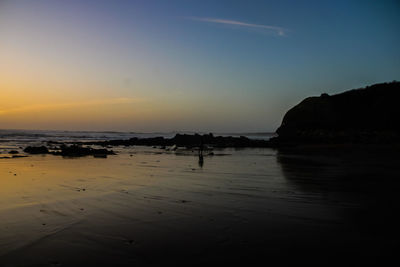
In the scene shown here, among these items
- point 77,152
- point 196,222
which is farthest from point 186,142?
point 196,222

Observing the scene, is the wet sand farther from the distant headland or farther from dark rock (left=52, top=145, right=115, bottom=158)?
the distant headland

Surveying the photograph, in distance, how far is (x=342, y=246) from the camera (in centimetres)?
434

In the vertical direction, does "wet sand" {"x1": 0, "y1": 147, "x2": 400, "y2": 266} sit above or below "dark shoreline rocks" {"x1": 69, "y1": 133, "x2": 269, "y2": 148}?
below

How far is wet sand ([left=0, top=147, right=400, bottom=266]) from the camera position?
4.07m

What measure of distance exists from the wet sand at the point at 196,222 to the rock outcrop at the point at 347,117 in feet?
90.2

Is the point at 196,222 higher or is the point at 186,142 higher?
the point at 186,142

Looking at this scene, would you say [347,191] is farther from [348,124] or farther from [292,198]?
[348,124]

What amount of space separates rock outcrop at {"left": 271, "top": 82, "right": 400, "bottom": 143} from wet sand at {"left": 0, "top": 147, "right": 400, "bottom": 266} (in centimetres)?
2748

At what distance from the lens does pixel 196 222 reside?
18.5 ft

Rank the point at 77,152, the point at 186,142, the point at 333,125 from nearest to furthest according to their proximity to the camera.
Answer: the point at 77,152 < the point at 186,142 < the point at 333,125

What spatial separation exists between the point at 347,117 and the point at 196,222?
43.4m

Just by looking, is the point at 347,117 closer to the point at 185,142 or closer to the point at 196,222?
the point at 185,142

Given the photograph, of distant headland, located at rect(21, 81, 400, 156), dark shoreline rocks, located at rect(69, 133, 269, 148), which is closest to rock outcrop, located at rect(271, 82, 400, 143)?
distant headland, located at rect(21, 81, 400, 156)

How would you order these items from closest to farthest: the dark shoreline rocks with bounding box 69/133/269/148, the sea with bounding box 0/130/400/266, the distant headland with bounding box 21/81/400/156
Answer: the sea with bounding box 0/130/400/266 < the distant headland with bounding box 21/81/400/156 < the dark shoreline rocks with bounding box 69/133/269/148
